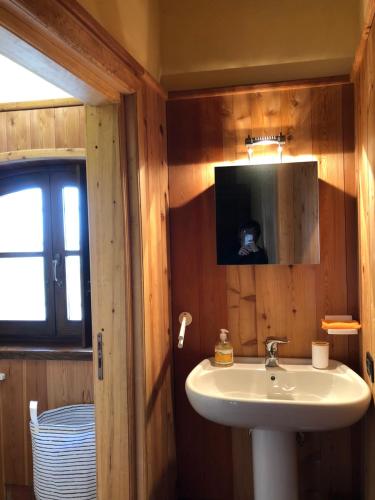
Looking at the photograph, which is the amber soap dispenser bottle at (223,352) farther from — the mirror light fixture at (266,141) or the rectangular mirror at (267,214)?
the mirror light fixture at (266,141)

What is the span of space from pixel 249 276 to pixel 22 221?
137cm

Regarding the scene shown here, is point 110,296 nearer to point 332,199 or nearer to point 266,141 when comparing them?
point 266,141

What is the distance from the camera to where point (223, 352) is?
77.1 inches

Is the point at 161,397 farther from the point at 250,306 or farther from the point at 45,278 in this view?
the point at 45,278

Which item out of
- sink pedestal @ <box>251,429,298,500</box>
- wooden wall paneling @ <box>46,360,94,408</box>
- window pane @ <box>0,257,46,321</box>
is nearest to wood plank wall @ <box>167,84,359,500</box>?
sink pedestal @ <box>251,429,298,500</box>

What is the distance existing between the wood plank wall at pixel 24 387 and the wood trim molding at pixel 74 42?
0.90m

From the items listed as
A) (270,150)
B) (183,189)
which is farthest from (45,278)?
(270,150)

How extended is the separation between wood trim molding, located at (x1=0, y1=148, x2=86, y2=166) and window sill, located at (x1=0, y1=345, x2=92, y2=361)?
1001 mm

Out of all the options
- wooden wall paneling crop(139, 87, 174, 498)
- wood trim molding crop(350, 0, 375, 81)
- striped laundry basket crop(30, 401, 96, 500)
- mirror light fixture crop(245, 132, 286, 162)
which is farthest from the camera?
striped laundry basket crop(30, 401, 96, 500)

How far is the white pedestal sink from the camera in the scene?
1.50 meters

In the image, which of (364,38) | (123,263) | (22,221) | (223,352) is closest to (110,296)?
(123,263)

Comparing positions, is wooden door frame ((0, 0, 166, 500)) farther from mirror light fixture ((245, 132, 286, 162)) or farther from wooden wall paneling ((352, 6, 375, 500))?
wooden wall paneling ((352, 6, 375, 500))

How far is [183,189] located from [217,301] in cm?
55

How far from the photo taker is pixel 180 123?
6.86ft
